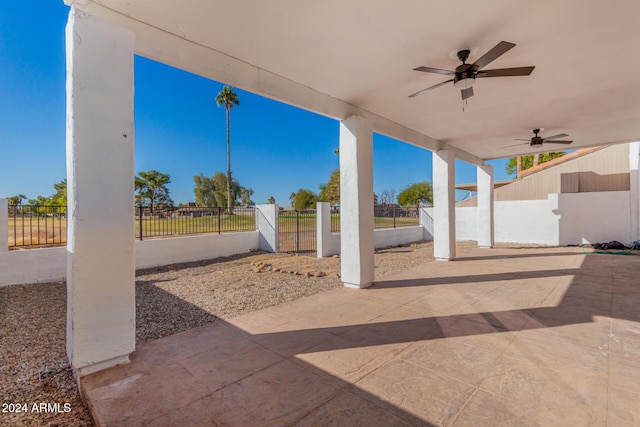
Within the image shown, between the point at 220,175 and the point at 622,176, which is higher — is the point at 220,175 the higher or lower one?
the higher one

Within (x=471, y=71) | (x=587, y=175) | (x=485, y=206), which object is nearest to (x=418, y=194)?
(x=587, y=175)

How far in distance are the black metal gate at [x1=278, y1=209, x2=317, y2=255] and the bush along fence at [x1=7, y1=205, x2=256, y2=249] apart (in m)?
1.04

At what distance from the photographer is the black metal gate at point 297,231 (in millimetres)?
9679

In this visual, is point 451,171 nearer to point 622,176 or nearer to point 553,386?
point 553,386

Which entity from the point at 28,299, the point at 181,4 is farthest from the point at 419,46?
the point at 28,299

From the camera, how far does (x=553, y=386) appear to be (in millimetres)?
1973

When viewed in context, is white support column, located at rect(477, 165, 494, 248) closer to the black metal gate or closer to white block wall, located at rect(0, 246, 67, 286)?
the black metal gate

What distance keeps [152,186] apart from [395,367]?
41.3m

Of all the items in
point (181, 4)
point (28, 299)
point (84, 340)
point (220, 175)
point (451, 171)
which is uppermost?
point (220, 175)

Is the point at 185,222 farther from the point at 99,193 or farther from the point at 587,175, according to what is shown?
the point at 587,175

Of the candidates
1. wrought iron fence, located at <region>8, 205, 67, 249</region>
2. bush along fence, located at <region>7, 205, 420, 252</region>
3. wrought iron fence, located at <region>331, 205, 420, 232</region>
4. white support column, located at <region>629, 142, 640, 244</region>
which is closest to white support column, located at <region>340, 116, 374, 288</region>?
bush along fence, located at <region>7, 205, 420, 252</region>

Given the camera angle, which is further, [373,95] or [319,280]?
[319,280]

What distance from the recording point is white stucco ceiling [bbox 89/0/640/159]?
2.43 metres

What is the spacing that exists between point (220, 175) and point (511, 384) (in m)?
40.6
